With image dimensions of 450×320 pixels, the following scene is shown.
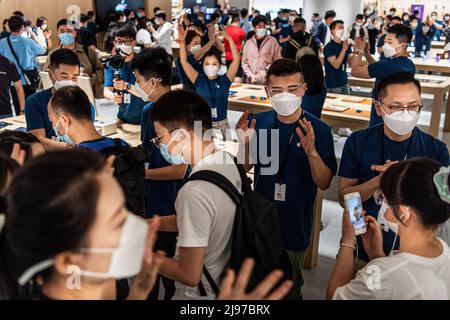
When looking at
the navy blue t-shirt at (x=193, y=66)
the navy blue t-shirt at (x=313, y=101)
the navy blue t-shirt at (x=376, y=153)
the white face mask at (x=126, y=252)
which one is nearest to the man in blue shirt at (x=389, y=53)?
the navy blue t-shirt at (x=313, y=101)

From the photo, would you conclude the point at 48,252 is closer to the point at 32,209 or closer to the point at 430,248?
the point at 32,209

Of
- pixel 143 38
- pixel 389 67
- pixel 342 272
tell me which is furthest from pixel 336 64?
pixel 342 272

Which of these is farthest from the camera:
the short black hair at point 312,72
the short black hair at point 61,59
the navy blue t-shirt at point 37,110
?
the short black hair at point 312,72

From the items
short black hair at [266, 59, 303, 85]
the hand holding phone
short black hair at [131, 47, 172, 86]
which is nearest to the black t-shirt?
short black hair at [131, 47, 172, 86]

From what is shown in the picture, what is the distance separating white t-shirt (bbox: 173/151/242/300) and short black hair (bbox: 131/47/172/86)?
4.56 feet

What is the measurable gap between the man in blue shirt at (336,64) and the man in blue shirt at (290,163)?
4018 mm

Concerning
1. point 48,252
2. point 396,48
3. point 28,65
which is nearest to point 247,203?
point 48,252

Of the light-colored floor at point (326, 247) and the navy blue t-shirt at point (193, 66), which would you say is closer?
the light-colored floor at point (326, 247)

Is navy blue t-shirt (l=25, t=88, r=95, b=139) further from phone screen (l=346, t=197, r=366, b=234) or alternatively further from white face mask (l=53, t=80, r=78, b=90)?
phone screen (l=346, t=197, r=366, b=234)

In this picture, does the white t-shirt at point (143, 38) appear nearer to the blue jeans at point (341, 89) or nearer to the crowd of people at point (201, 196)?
the blue jeans at point (341, 89)

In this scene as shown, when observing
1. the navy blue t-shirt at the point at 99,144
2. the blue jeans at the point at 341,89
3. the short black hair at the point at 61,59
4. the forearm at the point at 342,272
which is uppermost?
the short black hair at the point at 61,59

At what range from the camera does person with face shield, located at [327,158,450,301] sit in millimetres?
1419

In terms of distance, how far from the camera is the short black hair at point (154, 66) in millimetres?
2996

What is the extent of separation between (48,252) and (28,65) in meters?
6.18
